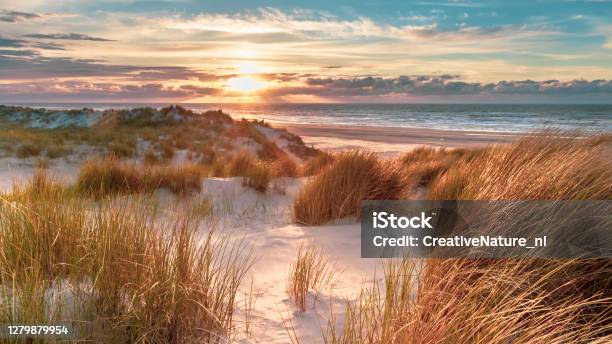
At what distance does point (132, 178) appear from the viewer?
7203 mm

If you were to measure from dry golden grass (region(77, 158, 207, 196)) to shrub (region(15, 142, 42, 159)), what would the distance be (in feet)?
21.6

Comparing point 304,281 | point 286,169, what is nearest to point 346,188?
point 304,281

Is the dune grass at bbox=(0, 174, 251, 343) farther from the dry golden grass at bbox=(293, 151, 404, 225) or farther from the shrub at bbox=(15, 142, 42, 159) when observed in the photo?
the shrub at bbox=(15, 142, 42, 159)

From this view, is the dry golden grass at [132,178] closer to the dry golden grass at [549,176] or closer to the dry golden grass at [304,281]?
the dry golden grass at [304,281]

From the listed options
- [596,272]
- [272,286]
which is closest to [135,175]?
[272,286]

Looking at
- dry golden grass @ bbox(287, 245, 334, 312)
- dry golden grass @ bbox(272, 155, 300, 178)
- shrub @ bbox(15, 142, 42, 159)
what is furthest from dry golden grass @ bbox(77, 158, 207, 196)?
shrub @ bbox(15, 142, 42, 159)

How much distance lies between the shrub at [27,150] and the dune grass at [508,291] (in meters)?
12.7

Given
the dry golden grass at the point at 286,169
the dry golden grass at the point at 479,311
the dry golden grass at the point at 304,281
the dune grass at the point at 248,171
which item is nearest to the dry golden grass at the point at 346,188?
the dune grass at the point at 248,171

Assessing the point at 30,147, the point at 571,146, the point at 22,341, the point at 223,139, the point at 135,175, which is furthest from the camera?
the point at 223,139

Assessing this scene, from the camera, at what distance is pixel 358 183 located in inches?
230

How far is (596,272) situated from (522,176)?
0.94 metres

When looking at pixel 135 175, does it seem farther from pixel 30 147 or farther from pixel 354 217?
pixel 30 147

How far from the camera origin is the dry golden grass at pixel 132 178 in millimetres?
6867

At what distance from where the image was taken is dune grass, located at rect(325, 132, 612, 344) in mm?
2012
